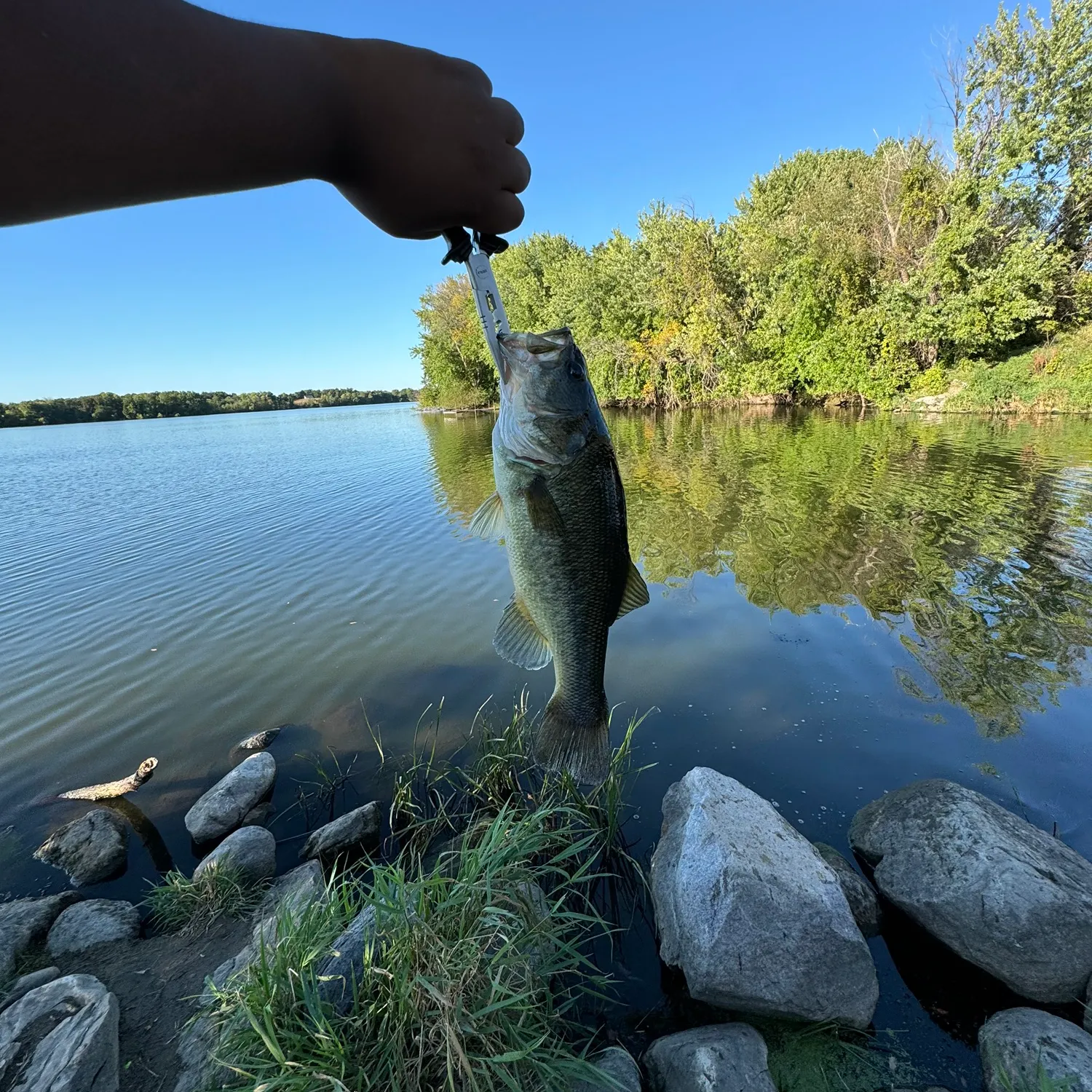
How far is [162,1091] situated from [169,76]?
450cm

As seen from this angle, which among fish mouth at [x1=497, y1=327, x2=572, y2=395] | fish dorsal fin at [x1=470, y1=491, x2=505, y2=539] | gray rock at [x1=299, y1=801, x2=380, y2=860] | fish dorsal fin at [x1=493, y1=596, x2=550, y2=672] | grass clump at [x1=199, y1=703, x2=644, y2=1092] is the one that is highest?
fish mouth at [x1=497, y1=327, x2=572, y2=395]

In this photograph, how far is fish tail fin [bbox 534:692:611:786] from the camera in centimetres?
305

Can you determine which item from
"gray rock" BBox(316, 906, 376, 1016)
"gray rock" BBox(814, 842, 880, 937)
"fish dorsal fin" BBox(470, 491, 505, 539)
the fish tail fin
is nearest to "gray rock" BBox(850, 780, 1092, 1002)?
"gray rock" BBox(814, 842, 880, 937)

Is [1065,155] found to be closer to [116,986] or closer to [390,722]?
[390,722]

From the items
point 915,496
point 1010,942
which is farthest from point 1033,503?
point 1010,942

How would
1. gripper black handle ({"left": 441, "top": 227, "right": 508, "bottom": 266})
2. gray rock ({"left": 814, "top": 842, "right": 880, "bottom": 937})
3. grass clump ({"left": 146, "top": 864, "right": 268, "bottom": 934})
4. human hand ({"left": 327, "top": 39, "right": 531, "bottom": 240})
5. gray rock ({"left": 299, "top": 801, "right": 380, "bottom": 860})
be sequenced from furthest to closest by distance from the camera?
gray rock ({"left": 299, "top": 801, "right": 380, "bottom": 860}), grass clump ({"left": 146, "top": 864, "right": 268, "bottom": 934}), gray rock ({"left": 814, "top": 842, "right": 880, "bottom": 937}), gripper black handle ({"left": 441, "top": 227, "right": 508, "bottom": 266}), human hand ({"left": 327, "top": 39, "right": 531, "bottom": 240})

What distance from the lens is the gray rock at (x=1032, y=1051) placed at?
276 cm

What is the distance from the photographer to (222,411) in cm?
12925

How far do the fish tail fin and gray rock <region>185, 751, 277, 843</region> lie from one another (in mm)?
4199

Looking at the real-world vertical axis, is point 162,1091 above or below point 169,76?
below

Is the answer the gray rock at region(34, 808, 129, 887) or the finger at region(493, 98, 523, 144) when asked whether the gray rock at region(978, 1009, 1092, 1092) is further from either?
the gray rock at region(34, 808, 129, 887)

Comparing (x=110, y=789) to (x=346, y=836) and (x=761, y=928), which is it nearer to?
(x=346, y=836)

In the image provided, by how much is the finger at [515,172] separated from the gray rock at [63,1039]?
4.47 metres

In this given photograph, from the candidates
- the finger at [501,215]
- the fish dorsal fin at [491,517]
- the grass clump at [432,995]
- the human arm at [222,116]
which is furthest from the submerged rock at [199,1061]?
the finger at [501,215]
